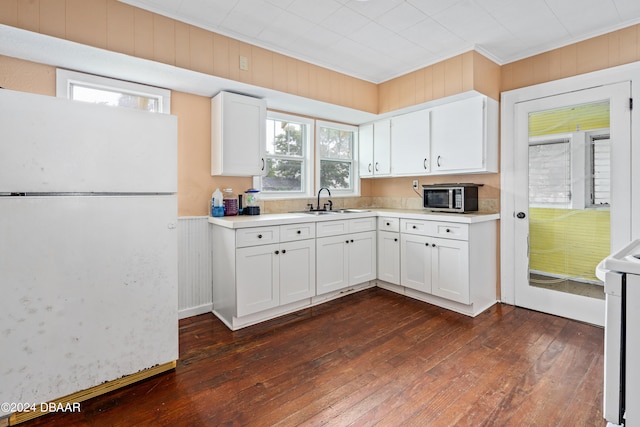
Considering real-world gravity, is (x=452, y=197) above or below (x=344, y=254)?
above

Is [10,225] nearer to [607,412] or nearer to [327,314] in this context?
[327,314]

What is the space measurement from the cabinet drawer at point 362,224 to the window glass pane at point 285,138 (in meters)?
1.14

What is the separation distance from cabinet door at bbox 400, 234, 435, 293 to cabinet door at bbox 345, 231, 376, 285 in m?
0.38

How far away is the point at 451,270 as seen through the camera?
3.18 metres

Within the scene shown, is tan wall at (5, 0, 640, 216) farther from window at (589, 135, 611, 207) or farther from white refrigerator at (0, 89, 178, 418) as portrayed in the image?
white refrigerator at (0, 89, 178, 418)

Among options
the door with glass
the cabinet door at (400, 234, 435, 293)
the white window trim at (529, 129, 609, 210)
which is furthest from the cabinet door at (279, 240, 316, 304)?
the white window trim at (529, 129, 609, 210)

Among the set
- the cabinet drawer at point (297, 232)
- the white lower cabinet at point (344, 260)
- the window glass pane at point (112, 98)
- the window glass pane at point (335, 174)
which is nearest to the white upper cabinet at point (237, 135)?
the window glass pane at point (112, 98)

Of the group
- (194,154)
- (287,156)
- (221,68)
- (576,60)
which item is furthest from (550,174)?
(194,154)

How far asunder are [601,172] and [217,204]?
355 centimetres

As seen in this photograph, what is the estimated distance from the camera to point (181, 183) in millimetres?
3086

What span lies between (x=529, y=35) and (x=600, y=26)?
0.53 metres

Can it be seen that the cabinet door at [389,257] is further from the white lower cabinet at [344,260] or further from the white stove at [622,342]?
the white stove at [622,342]

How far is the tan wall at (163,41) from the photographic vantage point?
2078 millimetres

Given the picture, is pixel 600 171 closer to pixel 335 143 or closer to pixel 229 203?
pixel 335 143
